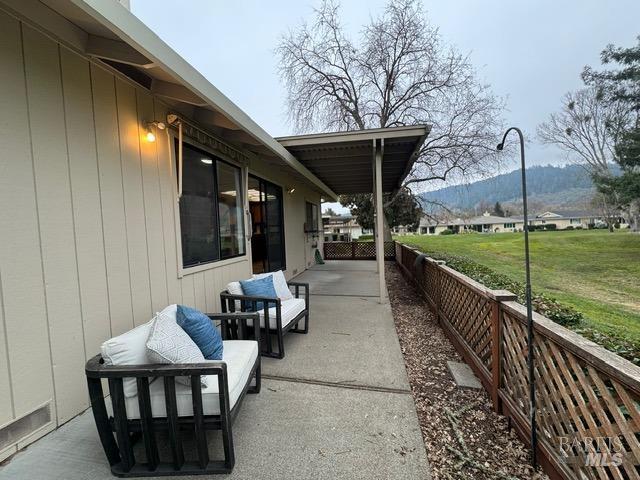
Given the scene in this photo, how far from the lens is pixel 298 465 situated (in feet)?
5.64

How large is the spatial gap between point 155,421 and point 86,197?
1655 mm

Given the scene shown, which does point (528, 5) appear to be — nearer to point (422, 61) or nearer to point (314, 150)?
point (422, 61)

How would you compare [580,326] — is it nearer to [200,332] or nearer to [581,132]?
[200,332]

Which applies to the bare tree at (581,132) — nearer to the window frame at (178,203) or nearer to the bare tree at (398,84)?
the bare tree at (398,84)

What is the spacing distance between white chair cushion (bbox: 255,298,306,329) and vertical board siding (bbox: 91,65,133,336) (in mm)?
1292

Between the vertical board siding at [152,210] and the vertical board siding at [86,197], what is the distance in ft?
1.61

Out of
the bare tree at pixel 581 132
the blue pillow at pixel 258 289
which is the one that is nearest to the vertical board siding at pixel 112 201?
the blue pillow at pixel 258 289

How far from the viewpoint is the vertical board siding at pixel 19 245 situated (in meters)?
1.71

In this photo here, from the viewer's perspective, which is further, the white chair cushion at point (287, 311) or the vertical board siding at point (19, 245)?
the white chair cushion at point (287, 311)

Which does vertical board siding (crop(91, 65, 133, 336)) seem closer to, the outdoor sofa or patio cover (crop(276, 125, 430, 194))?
the outdoor sofa

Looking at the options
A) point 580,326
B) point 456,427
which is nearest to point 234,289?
point 456,427

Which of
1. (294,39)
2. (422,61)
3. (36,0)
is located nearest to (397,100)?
(422,61)

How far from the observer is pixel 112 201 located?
8.02 feet

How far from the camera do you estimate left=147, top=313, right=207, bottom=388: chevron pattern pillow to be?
5.34 feet
